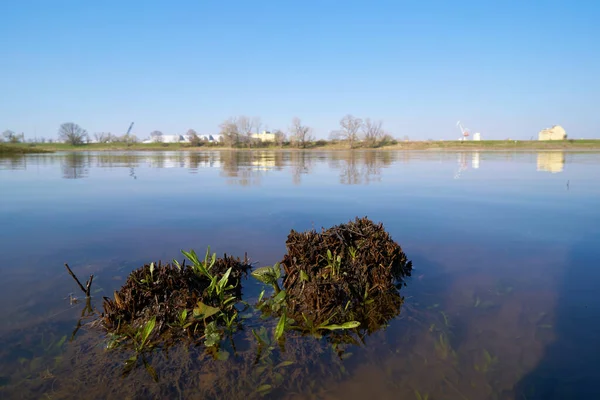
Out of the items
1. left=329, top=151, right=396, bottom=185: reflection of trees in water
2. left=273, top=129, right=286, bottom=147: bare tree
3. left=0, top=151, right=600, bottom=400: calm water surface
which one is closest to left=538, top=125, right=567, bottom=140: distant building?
left=273, top=129, right=286, bottom=147: bare tree

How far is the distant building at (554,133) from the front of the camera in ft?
339

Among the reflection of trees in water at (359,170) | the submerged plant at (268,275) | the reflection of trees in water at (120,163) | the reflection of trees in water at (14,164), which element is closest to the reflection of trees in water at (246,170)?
the reflection of trees in water at (359,170)

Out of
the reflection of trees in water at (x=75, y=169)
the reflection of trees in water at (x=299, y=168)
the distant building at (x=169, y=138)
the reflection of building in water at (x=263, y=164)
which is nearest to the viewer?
the reflection of trees in water at (x=299, y=168)

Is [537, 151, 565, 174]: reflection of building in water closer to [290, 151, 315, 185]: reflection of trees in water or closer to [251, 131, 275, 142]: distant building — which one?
[290, 151, 315, 185]: reflection of trees in water

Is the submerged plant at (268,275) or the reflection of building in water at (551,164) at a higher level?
the reflection of building in water at (551,164)

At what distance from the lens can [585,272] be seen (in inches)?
204

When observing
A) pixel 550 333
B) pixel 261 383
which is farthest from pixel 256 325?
pixel 550 333

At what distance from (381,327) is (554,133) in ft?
408

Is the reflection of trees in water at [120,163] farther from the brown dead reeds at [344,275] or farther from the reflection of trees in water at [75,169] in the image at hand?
the brown dead reeds at [344,275]

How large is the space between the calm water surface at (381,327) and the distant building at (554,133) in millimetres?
114064

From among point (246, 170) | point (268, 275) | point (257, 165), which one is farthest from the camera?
point (257, 165)

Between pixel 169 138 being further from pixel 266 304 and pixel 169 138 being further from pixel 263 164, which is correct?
pixel 266 304

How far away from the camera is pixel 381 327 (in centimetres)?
387

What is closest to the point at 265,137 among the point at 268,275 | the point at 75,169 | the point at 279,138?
the point at 279,138
